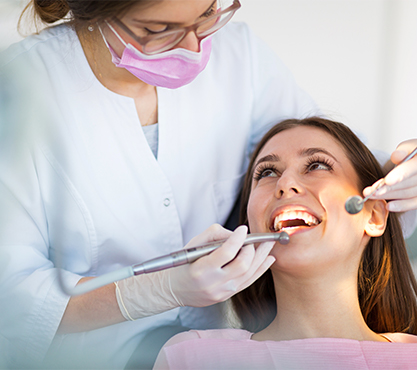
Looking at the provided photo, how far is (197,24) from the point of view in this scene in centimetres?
106

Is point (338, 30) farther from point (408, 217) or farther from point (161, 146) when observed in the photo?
point (161, 146)

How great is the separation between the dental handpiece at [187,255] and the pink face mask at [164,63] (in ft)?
1.58

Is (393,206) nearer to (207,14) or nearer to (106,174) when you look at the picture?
(207,14)

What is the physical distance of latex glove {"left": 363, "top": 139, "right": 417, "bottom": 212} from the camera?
1.14 metres

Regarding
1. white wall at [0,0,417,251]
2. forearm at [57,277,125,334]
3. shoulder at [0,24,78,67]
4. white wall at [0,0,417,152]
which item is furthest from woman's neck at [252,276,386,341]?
shoulder at [0,24,78,67]

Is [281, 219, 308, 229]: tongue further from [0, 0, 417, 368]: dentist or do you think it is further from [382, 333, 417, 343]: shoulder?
[382, 333, 417, 343]: shoulder

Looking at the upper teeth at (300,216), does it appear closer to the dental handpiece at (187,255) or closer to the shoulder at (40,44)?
the dental handpiece at (187,255)

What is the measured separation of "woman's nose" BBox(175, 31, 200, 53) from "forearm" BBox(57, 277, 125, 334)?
73cm

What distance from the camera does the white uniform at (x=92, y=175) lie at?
3.96 ft

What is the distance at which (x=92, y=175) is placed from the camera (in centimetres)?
130

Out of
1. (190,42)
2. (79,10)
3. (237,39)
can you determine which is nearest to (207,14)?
(190,42)

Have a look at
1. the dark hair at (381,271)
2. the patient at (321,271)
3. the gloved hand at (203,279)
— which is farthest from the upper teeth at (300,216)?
the dark hair at (381,271)

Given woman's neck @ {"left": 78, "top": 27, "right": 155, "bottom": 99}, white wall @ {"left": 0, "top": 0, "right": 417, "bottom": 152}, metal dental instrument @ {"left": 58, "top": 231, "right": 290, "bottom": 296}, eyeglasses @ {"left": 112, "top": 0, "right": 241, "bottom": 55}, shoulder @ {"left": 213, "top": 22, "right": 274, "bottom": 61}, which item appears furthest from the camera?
white wall @ {"left": 0, "top": 0, "right": 417, "bottom": 152}

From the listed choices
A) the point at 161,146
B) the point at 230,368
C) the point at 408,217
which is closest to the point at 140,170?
the point at 161,146
